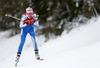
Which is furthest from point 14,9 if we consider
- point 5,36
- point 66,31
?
point 66,31

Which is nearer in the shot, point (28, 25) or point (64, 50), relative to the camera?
point (28, 25)

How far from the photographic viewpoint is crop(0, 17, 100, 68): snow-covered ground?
4.74 metres

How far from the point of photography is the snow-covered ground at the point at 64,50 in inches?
187

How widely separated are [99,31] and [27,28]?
179 inches

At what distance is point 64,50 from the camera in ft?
28.8

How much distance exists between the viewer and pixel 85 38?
9.39m

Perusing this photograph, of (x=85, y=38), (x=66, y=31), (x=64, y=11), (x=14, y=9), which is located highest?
(x=14, y=9)

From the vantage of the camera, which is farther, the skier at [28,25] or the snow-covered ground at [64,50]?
the skier at [28,25]

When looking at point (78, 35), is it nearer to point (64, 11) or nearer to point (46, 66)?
point (64, 11)

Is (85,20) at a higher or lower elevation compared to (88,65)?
higher

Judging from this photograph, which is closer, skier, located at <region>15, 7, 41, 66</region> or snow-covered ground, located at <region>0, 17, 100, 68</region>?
snow-covered ground, located at <region>0, 17, 100, 68</region>

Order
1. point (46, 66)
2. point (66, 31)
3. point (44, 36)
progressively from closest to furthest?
point (46, 66)
point (66, 31)
point (44, 36)

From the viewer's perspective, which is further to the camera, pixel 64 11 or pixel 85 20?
pixel 64 11

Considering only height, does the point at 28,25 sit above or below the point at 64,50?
above
